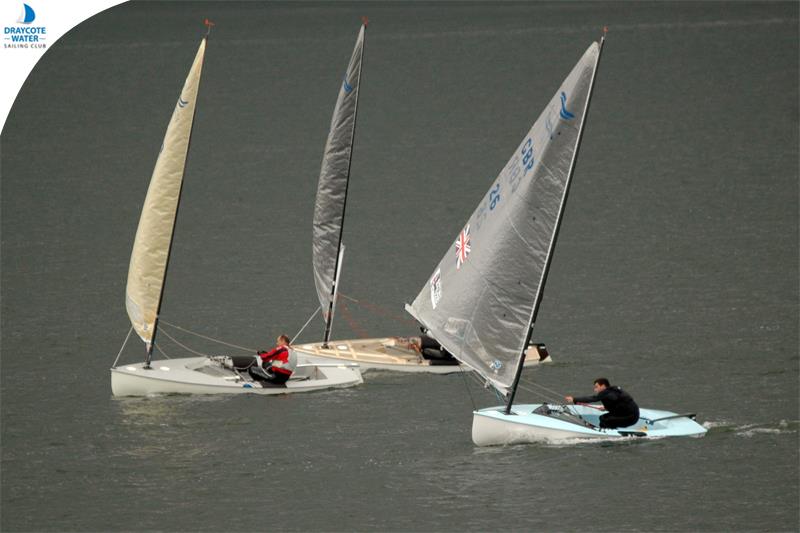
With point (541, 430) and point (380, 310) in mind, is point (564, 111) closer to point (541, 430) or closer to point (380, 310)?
point (541, 430)

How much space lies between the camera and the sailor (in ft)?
104

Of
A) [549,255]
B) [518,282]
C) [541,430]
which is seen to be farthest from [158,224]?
[541,430]

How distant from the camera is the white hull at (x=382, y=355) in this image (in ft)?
111

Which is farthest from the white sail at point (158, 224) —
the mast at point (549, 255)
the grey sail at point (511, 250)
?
the mast at point (549, 255)

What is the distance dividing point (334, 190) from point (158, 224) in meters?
5.08

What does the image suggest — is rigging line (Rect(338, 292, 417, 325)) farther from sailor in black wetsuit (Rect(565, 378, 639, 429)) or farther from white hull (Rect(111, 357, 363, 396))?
sailor in black wetsuit (Rect(565, 378, 639, 429))

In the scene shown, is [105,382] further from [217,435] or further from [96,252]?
[96,252]

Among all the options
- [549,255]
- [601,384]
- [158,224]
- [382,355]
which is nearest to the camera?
[549,255]

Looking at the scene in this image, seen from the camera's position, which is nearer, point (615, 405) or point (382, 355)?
point (615, 405)

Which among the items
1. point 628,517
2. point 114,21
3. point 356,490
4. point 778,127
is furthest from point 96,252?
point 114,21

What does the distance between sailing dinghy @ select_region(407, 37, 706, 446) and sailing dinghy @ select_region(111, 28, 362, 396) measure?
4817 millimetres

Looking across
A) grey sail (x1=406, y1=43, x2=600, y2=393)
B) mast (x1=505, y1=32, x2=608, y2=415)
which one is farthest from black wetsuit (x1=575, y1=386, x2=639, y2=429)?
grey sail (x1=406, y1=43, x2=600, y2=393)

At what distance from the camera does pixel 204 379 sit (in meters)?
32.0

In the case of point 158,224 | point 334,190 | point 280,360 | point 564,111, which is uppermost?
point 564,111
